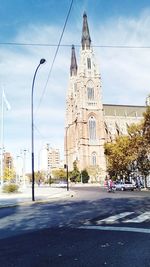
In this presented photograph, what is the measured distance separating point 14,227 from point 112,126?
121 meters

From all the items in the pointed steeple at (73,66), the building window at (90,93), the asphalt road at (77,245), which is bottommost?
the asphalt road at (77,245)

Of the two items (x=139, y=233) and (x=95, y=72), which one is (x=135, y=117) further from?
(x=139, y=233)

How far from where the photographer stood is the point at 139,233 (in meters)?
8.41

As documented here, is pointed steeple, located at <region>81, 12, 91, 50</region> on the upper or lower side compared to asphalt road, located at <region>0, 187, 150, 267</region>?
upper

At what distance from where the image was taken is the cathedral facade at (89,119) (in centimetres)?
11919

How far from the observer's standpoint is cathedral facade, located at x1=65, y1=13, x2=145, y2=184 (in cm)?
11919

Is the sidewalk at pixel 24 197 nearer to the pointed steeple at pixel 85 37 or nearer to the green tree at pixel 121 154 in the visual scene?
the green tree at pixel 121 154

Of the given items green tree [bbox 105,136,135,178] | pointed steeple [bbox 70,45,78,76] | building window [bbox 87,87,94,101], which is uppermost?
pointed steeple [bbox 70,45,78,76]

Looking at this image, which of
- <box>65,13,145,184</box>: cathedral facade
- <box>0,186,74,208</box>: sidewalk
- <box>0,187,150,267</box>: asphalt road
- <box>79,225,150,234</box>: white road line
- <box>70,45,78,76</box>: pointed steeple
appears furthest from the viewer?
<box>70,45,78,76</box>: pointed steeple

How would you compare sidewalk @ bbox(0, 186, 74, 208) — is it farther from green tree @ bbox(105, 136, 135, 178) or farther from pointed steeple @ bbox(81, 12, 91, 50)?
pointed steeple @ bbox(81, 12, 91, 50)

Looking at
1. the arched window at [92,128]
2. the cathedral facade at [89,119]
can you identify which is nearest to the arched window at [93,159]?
the cathedral facade at [89,119]

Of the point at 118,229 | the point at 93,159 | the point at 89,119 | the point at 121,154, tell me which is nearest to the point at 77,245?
the point at 118,229

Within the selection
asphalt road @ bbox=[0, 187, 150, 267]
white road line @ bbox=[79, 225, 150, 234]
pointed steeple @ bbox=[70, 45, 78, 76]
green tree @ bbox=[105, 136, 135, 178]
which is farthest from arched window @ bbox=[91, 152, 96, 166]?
white road line @ bbox=[79, 225, 150, 234]

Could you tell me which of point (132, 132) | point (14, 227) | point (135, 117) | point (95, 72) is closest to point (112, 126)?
point (135, 117)
